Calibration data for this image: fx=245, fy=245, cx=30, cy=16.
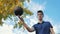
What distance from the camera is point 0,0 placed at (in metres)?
15.7

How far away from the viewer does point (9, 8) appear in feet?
51.9

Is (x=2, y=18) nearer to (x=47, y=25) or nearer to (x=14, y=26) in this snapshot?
(x=14, y=26)

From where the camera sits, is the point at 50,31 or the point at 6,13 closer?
the point at 50,31

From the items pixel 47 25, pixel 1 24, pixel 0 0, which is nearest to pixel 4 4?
pixel 0 0

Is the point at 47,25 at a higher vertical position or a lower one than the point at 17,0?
lower

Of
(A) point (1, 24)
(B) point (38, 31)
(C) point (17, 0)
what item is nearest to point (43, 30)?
(B) point (38, 31)

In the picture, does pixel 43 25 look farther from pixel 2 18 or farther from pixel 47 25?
pixel 2 18

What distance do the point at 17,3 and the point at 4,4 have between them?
87 cm

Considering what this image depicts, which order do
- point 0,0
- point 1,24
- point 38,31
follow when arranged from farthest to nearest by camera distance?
point 1,24 → point 0,0 → point 38,31

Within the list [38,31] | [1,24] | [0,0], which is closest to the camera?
[38,31]

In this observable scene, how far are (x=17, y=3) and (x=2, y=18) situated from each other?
155 cm

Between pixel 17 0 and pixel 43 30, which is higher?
pixel 17 0

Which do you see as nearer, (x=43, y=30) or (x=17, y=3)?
(x=43, y=30)

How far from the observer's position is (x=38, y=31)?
23.1 ft
